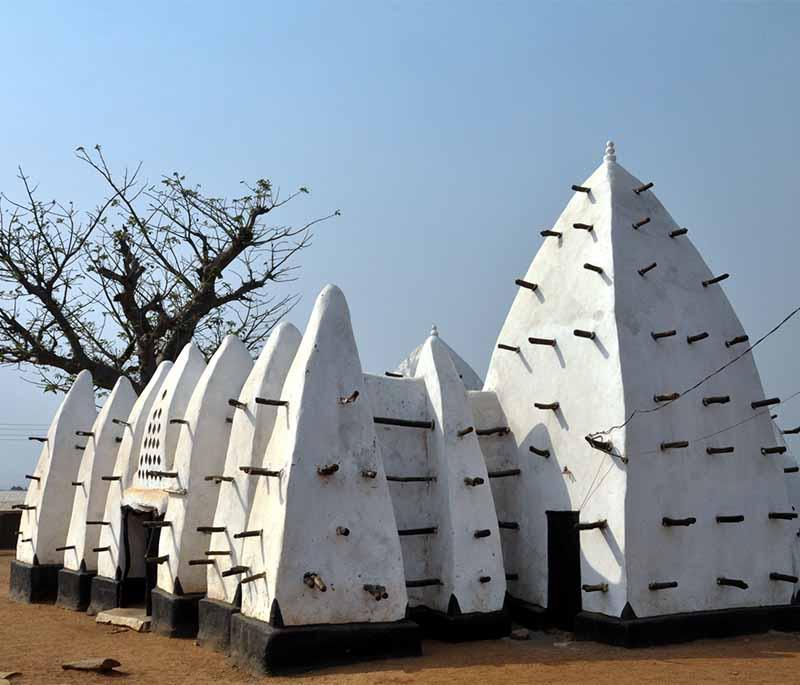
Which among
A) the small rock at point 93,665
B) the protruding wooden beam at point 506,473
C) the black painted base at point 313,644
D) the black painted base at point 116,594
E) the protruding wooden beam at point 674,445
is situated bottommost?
the small rock at point 93,665

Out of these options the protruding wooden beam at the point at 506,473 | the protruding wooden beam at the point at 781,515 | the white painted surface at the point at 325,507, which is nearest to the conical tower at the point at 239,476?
the white painted surface at the point at 325,507

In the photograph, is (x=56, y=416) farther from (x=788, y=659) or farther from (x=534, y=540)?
(x=788, y=659)

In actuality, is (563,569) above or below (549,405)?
below

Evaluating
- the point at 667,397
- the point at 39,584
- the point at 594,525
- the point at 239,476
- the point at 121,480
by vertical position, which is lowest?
the point at 39,584

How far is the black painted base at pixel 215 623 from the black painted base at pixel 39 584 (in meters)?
5.95

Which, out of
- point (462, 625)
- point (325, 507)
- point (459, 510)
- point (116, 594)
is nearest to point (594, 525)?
point (459, 510)

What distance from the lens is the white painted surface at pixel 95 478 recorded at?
1500 centimetres

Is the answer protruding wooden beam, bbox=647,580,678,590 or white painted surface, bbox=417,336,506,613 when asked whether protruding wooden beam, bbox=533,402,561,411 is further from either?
protruding wooden beam, bbox=647,580,678,590

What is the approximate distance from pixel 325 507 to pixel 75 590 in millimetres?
7073

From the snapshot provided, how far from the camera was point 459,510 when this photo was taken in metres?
11.2

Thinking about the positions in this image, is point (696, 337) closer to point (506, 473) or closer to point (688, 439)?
point (688, 439)

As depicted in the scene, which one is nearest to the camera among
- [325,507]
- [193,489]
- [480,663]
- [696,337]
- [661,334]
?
[480,663]

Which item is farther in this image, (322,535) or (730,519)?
(730,519)

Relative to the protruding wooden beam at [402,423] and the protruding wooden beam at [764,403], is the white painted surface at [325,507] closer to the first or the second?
the protruding wooden beam at [402,423]
